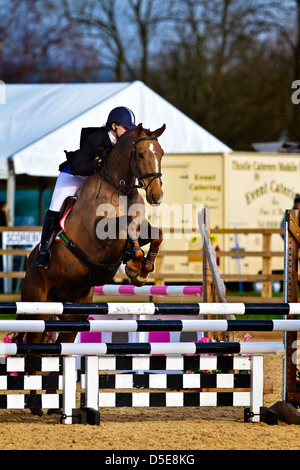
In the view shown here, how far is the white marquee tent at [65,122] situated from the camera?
44.9 ft

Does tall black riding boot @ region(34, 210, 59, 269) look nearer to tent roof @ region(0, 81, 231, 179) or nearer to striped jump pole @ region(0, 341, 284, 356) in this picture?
striped jump pole @ region(0, 341, 284, 356)

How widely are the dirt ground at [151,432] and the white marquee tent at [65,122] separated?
8.28m

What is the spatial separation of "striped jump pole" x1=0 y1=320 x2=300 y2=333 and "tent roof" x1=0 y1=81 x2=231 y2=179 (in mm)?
9097

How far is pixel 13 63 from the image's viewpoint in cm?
3159

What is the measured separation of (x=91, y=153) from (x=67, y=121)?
326 inches

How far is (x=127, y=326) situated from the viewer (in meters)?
4.76

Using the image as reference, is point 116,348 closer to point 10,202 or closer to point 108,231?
point 108,231

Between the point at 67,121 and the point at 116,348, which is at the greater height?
the point at 67,121

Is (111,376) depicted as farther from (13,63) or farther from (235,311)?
(13,63)

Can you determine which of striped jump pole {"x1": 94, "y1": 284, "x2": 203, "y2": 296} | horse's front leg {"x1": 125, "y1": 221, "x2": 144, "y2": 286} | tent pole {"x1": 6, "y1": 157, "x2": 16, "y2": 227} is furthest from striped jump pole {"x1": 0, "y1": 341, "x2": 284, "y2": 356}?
tent pole {"x1": 6, "y1": 157, "x2": 16, "y2": 227}

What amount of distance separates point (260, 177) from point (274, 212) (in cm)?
79

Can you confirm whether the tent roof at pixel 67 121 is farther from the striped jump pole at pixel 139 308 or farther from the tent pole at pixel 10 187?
the striped jump pole at pixel 139 308

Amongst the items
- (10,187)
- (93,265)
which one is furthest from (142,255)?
(10,187)
